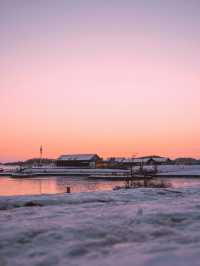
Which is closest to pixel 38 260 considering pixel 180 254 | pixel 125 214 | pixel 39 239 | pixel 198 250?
pixel 39 239

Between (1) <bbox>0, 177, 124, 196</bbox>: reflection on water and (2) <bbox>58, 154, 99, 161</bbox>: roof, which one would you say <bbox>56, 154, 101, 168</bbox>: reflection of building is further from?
(1) <bbox>0, 177, 124, 196</bbox>: reflection on water

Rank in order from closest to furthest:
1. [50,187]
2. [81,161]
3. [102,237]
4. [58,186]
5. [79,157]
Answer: [102,237] < [50,187] < [58,186] < [81,161] < [79,157]

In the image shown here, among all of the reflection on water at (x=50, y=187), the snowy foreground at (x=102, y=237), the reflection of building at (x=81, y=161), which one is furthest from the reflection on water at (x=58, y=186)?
the reflection of building at (x=81, y=161)

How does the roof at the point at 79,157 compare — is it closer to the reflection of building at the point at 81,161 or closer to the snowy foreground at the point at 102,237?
the reflection of building at the point at 81,161

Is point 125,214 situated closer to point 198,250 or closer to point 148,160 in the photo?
point 198,250

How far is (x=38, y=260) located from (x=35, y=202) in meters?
7.25

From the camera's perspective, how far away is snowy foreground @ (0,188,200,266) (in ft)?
14.7

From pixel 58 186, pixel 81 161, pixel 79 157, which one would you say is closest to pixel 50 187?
pixel 58 186

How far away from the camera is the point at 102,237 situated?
5.77 meters

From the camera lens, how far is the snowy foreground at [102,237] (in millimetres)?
4492

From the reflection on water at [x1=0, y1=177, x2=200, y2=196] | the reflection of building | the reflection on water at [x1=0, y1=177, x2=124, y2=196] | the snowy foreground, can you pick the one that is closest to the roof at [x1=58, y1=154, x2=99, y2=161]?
the reflection of building

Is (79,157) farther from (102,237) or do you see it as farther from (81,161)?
(102,237)

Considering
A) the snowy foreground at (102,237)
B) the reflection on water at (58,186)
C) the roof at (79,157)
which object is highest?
the roof at (79,157)

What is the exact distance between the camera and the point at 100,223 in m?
6.79
